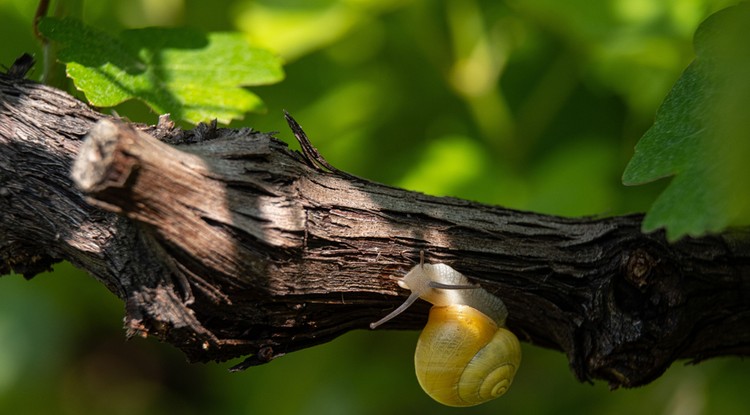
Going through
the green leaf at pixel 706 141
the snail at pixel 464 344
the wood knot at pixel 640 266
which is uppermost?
the green leaf at pixel 706 141

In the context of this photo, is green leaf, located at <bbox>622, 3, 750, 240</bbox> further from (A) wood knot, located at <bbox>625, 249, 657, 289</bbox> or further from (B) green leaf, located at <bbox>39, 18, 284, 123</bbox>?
(B) green leaf, located at <bbox>39, 18, 284, 123</bbox>

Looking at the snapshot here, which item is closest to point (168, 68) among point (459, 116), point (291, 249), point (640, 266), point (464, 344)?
point (291, 249)

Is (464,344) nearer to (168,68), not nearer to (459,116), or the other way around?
(168,68)

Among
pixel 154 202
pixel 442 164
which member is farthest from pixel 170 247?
pixel 442 164

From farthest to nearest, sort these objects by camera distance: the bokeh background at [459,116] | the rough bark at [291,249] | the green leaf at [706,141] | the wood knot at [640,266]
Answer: the bokeh background at [459,116] → the wood knot at [640,266] → the rough bark at [291,249] → the green leaf at [706,141]

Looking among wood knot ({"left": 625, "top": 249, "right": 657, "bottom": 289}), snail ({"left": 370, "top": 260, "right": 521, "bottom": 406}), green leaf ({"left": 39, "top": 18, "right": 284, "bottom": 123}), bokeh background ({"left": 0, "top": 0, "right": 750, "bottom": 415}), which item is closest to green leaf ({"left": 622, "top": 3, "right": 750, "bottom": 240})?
wood knot ({"left": 625, "top": 249, "right": 657, "bottom": 289})

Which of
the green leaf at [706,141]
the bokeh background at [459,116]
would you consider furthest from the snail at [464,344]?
the bokeh background at [459,116]

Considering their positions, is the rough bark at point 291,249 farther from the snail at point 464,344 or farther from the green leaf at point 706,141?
the green leaf at point 706,141

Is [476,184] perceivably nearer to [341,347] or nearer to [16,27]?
[341,347]
